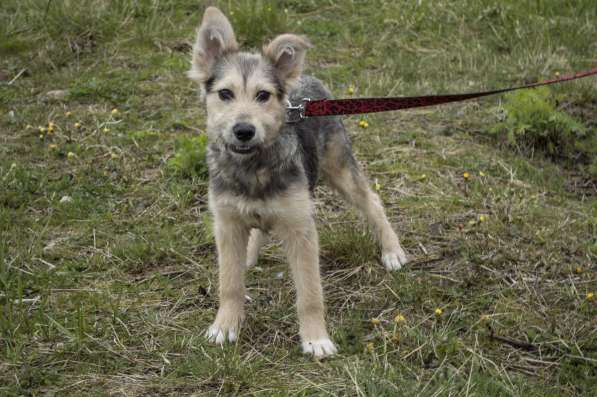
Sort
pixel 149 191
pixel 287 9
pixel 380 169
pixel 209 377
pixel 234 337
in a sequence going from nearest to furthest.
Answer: pixel 209 377 < pixel 234 337 < pixel 149 191 < pixel 380 169 < pixel 287 9

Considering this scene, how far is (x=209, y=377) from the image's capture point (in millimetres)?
3877

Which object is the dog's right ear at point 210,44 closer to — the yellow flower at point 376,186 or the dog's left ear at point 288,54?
the dog's left ear at point 288,54

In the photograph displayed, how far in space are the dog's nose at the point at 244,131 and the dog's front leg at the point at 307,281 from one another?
597 millimetres

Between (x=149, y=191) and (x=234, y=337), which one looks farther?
(x=149, y=191)

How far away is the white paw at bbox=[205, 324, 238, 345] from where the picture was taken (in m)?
4.33

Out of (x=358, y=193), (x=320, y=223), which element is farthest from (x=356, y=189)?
(x=320, y=223)

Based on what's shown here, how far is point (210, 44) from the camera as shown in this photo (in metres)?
4.41

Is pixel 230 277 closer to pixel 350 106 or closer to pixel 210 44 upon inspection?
pixel 350 106

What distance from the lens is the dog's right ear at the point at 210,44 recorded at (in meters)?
4.31

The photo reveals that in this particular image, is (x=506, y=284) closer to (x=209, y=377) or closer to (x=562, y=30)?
(x=209, y=377)

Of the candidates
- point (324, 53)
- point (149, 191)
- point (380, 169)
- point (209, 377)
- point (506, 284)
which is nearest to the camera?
point (209, 377)

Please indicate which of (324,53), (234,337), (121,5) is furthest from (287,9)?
(234,337)

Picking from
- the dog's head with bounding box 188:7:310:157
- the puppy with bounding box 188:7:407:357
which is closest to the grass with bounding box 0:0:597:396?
the puppy with bounding box 188:7:407:357

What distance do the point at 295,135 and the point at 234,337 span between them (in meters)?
1.27
